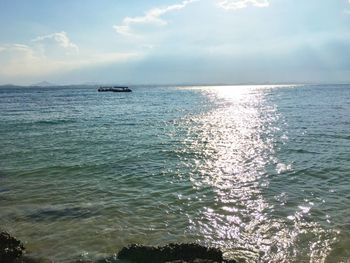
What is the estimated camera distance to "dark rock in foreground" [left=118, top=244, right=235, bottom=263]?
901 cm

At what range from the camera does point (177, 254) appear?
30.1ft

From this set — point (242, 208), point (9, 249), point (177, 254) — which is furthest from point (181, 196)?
point (9, 249)

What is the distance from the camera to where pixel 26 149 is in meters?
26.6

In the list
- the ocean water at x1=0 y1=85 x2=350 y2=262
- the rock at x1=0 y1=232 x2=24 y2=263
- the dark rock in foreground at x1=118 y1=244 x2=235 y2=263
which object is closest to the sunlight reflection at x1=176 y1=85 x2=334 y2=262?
the ocean water at x1=0 y1=85 x2=350 y2=262

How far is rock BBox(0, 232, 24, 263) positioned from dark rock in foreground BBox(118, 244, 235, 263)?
2.80m

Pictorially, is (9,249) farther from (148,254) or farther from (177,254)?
(177,254)

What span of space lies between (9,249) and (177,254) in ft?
14.4

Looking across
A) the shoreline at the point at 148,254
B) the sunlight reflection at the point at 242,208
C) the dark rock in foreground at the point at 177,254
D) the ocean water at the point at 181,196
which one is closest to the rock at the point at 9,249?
the shoreline at the point at 148,254

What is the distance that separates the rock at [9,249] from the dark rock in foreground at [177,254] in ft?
9.20

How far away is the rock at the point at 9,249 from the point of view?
9375 millimetres

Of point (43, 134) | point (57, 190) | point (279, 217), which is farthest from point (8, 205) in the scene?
point (43, 134)

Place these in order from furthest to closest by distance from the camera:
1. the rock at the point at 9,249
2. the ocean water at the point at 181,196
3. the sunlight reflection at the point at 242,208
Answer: the ocean water at the point at 181,196 → the sunlight reflection at the point at 242,208 → the rock at the point at 9,249

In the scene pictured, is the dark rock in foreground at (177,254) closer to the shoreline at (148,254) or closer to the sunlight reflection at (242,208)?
the shoreline at (148,254)

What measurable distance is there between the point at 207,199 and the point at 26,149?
1685 centimetres
